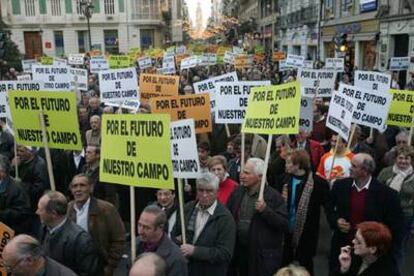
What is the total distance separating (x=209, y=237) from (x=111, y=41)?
63.7m

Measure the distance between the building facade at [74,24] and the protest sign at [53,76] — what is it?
5440cm

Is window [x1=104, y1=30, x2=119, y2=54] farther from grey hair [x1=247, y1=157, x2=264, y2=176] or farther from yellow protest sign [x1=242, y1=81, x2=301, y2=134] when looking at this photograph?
grey hair [x1=247, y1=157, x2=264, y2=176]

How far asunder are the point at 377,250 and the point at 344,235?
1258mm

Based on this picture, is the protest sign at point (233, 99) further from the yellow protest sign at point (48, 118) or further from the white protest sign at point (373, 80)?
the white protest sign at point (373, 80)

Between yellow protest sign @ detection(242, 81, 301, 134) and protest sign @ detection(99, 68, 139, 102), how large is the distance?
425 centimetres

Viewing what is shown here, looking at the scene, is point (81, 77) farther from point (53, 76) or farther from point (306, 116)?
point (306, 116)

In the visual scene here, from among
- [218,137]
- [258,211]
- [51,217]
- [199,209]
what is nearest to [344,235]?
[258,211]

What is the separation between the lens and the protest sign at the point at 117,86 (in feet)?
31.0

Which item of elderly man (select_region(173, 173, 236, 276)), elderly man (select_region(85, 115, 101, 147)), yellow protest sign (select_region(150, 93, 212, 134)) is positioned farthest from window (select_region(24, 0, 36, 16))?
elderly man (select_region(173, 173, 236, 276))

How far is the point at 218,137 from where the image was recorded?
28.3 ft

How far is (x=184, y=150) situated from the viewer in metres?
4.83

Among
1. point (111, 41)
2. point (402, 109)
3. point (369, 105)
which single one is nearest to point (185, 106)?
point (369, 105)

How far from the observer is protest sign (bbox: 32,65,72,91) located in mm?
10492

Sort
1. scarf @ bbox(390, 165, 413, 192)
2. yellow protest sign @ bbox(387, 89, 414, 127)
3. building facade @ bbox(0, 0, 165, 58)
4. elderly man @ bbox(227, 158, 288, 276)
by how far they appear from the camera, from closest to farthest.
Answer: elderly man @ bbox(227, 158, 288, 276) → scarf @ bbox(390, 165, 413, 192) → yellow protest sign @ bbox(387, 89, 414, 127) → building facade @ bbox(0, 0, 165, 58)
